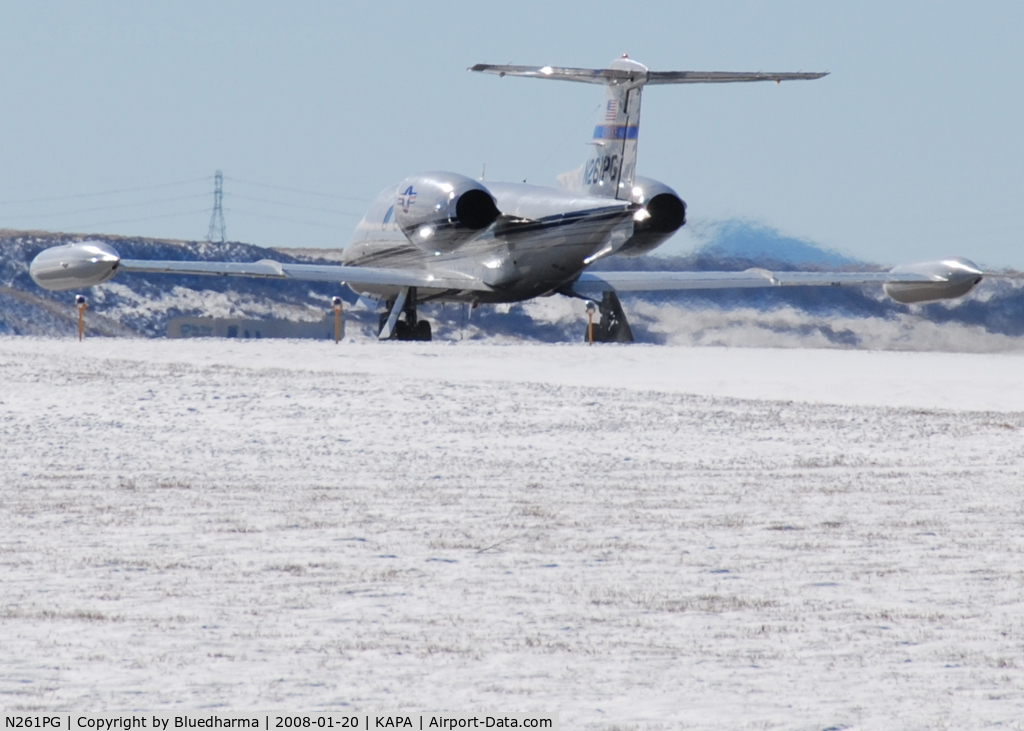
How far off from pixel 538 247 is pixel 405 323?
495 cm

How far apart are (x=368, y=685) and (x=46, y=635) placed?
1569mm

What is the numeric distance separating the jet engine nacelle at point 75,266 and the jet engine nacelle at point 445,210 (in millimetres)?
6604

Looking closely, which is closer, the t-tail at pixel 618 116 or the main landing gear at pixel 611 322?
the t-tail at pixel 618 116

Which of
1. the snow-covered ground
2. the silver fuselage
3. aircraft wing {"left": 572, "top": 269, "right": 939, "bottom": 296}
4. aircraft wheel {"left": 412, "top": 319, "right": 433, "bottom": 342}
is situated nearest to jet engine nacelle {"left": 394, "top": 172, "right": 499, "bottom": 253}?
the silver fuselage

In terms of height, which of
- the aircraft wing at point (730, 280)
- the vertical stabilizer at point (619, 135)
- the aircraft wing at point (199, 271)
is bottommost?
the aircraft wing at point (199, 271)

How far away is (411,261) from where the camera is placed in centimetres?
3841

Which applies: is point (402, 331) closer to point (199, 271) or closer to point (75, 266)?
point (199, 271)

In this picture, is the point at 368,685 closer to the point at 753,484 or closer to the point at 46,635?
the point at 46,635

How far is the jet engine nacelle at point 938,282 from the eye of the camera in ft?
116

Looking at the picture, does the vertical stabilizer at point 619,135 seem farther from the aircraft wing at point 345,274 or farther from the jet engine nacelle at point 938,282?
the jet engine nacelle at point 938,282

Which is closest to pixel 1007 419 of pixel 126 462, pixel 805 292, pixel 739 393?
pixel 739 393

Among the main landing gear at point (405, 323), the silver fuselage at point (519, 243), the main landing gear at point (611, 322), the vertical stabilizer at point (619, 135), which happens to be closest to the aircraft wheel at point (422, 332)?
the main landing gear at point (405, 323)

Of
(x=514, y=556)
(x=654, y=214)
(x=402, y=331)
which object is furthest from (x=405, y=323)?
(x=514, y=556)

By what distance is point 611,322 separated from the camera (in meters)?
37.3
